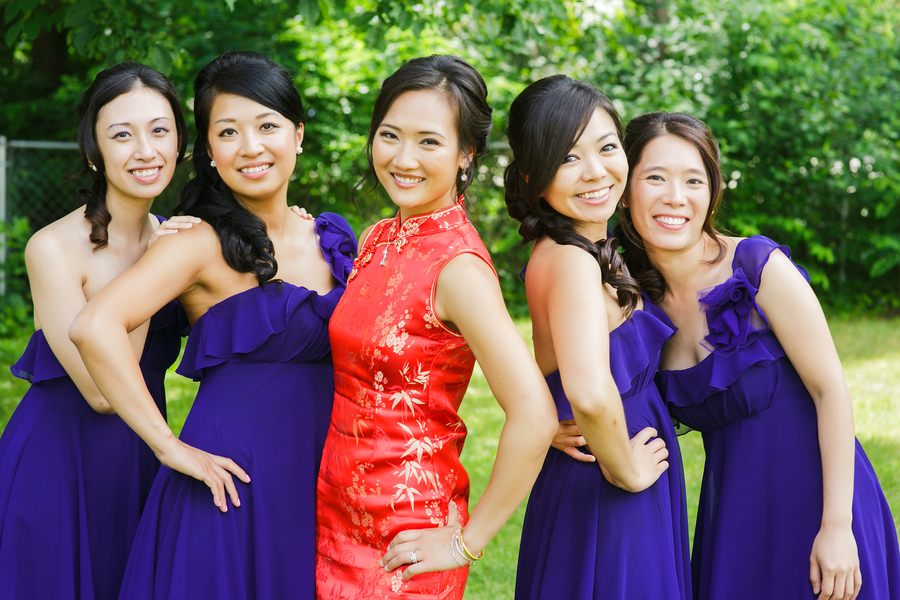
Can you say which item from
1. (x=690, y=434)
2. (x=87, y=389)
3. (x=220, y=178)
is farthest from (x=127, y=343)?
(x=690, y=434)

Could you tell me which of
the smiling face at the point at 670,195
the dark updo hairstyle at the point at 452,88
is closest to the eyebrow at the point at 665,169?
the smiling face at the point at 670,195

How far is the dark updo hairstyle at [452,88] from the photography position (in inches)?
83.0

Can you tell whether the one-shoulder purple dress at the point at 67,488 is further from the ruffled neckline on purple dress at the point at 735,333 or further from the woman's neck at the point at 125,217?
the ruffled neckline on purple dress at the point at 735,333

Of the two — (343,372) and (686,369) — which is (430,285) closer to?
(343,372)

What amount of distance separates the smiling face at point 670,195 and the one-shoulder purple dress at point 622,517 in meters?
0.24

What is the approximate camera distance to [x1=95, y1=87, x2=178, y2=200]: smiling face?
103 inches

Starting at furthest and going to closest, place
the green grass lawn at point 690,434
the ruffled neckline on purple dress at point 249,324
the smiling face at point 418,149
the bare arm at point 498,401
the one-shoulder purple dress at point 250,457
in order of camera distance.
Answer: the green grass lawn at point 690,434 → the ruffled neckline on purple dress at point 249,324 → the one-shoulder purple dress at point 250,457 → the smiling face at point 418,149 → the bare arm at point 498,401

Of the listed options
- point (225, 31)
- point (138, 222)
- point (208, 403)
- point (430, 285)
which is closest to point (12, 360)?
point (225, 31)

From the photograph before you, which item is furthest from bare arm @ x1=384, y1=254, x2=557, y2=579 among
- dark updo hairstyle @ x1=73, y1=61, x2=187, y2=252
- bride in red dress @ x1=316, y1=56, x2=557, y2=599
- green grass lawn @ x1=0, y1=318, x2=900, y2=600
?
green grass lawn @ x1=0, y1=318, x2=900, y2=600

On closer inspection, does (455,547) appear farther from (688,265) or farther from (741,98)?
(741,98)

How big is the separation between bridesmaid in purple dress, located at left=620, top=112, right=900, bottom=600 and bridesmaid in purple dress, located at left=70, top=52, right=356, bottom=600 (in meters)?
1.11

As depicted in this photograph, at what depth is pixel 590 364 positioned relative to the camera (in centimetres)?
197

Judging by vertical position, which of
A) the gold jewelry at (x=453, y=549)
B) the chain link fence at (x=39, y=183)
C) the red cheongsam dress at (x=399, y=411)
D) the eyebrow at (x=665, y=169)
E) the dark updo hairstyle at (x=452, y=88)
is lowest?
the gold jewelry at (x=453, y=549)

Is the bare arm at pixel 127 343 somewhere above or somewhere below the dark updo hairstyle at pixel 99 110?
below
